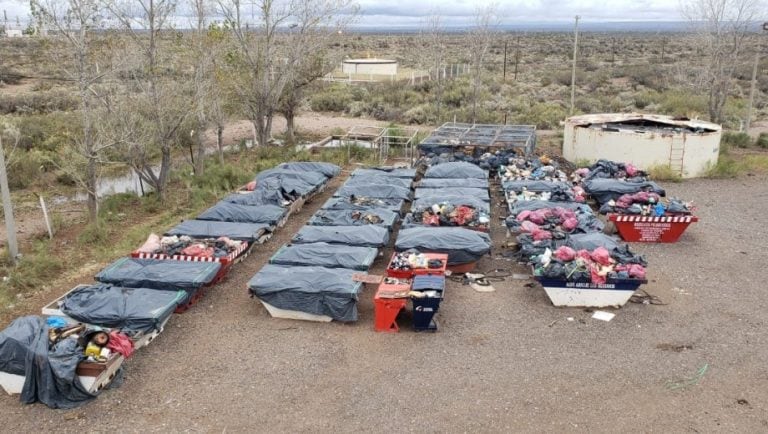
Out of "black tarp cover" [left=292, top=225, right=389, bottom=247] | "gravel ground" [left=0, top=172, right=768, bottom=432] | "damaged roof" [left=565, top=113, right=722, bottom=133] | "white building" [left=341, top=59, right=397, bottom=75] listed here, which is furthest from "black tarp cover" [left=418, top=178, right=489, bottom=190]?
"white building" [left=341, top=59, right=397, bottom=75]

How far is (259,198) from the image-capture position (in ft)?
61.3

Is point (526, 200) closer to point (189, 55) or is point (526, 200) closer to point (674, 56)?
point (189, 55)

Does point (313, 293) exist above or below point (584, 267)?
below

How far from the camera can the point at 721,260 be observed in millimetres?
16094

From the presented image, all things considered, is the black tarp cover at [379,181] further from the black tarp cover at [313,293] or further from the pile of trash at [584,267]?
the black tarp cover at [313,293]

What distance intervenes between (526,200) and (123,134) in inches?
449

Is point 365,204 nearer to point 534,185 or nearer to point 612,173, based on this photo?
point 534,185

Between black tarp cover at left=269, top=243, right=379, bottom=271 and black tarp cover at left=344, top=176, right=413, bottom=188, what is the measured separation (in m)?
5.88

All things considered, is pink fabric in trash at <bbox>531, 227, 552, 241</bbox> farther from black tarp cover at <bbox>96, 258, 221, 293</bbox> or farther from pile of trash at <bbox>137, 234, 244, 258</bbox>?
black tarp cover at <bbox>96, 258, 221, 293</bbox>

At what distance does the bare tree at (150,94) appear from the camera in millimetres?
19391

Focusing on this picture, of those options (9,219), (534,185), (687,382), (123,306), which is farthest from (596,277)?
(9,219)

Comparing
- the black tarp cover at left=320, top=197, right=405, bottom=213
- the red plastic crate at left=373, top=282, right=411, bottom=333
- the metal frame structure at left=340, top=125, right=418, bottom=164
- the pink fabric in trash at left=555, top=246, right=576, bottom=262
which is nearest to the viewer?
the red plastic crate at left=373, top=282, right=411, bottom=333

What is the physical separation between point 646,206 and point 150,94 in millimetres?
14935

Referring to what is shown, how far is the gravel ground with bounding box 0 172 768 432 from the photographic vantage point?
973 centimetres
